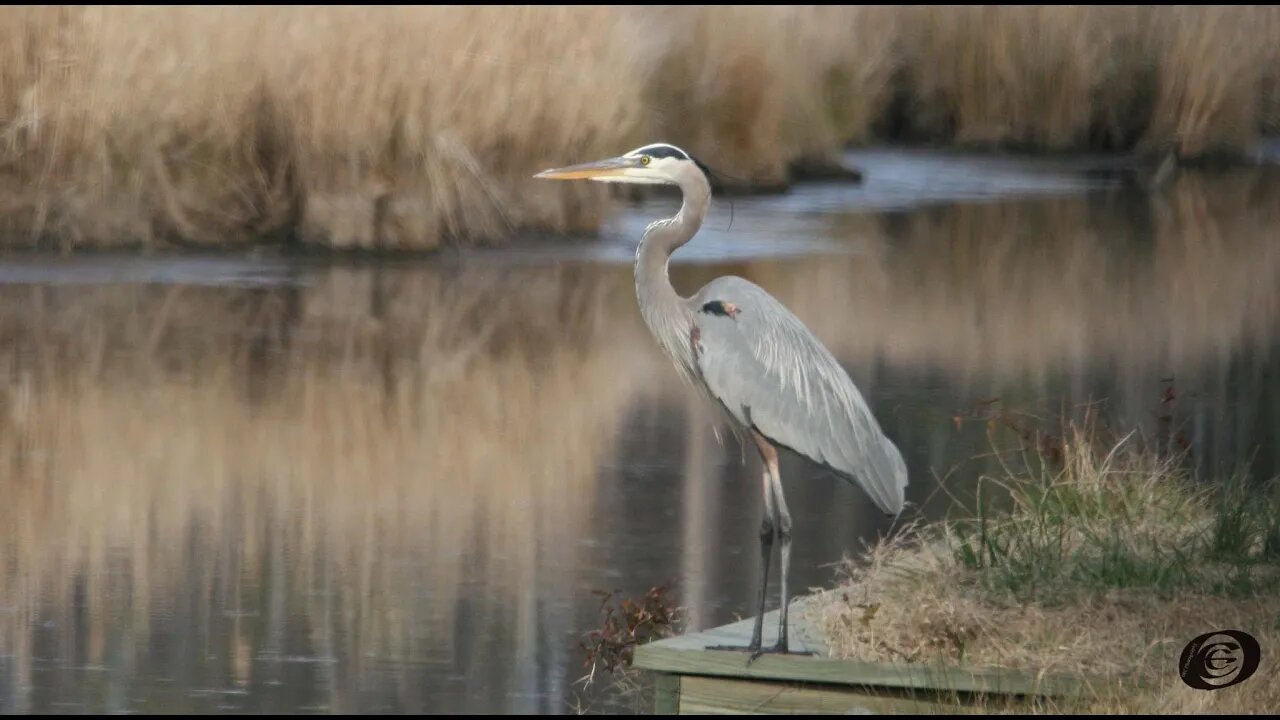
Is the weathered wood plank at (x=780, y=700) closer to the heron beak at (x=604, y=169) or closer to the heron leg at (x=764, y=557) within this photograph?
the heron leg at (x=764, y=557)

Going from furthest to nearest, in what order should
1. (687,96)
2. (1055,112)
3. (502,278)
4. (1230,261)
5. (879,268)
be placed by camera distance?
(1055,112) < (687,96) < (1230,261) < (879,268) < (502,278)

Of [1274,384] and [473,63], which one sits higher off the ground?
[473,63]

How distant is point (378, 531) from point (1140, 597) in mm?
3100

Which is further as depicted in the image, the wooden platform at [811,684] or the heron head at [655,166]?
the heron head at [655,166]

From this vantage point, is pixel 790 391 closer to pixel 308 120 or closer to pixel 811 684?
pixel 811 684

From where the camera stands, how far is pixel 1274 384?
11594mm

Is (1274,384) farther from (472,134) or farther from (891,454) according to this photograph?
(891,454)

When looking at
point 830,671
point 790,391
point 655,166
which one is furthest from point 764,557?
point 655,166

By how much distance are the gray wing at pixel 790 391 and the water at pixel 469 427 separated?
0.89 metres

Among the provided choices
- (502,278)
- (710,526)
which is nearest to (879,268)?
(502,278)

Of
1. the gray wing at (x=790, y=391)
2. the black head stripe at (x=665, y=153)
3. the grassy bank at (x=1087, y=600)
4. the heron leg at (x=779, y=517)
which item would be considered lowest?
the grassy bank at (x=1087, y=600)

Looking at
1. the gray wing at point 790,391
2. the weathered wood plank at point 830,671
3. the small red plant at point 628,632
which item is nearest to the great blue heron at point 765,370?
the gray wing at point 790,391

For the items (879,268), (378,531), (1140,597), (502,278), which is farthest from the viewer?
(879,268)

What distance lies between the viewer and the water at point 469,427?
21.2ft
